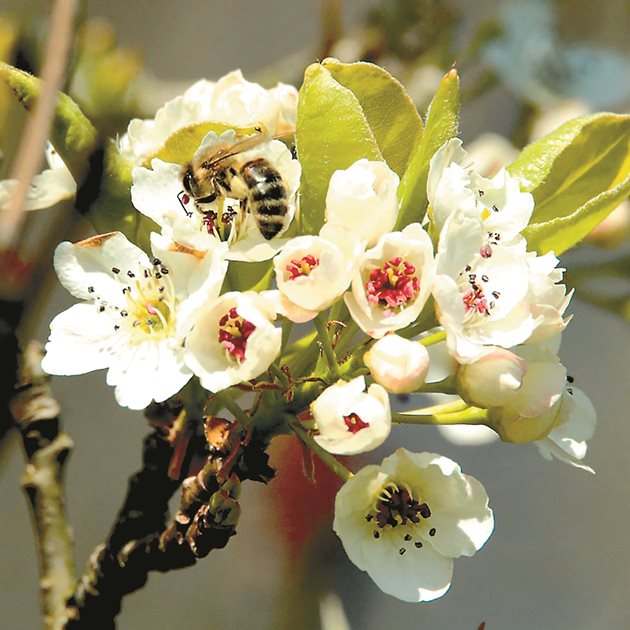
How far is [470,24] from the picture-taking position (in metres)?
2.17

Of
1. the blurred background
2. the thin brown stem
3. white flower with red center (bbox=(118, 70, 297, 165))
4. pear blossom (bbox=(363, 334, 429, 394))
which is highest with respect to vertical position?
the thin brown stem

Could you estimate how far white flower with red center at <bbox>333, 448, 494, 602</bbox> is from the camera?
0.67 m

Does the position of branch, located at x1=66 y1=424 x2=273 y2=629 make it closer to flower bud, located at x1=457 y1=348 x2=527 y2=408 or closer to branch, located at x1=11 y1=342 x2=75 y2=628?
branch, located at x1=11 y1=342 x2=75 y2=628

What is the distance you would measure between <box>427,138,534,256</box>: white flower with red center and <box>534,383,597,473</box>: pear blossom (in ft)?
0.45

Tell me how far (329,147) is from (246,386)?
0.18m

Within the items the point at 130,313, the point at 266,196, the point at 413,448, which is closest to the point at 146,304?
the point at 130,313

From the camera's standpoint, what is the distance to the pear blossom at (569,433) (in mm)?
728

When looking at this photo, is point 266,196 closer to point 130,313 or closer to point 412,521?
point 130,313

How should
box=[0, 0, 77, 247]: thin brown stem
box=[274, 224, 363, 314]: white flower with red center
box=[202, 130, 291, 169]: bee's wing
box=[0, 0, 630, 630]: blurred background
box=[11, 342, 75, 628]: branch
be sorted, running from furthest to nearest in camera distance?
box=[0, 0, 630, 630]: blurred background < box=[11, 342, 75, 628]: branch < box=[202, 130, 291, 169]: bee's wing < box=[274, 224, 363, 314]: white flower with red center < box=[0, 0, 77, 247]: thin brown stem

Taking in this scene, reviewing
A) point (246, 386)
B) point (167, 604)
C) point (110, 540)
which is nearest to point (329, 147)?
point (246, 386)

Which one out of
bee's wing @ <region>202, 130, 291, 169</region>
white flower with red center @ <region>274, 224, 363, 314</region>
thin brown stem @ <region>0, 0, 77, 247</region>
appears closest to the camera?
thin brown stem @ <region>0, 0, 77, 247</region>

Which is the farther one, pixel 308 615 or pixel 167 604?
pixel 167 604

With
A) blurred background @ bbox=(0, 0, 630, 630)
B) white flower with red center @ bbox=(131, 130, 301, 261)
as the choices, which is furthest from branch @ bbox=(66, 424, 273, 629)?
blurred background @ bbox=(0, 0, 630, 630)

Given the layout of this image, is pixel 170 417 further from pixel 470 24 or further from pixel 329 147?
pixel 470 24
